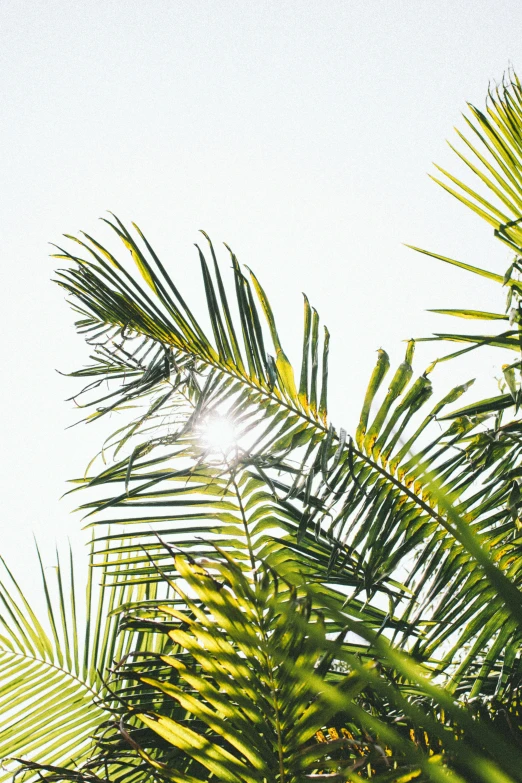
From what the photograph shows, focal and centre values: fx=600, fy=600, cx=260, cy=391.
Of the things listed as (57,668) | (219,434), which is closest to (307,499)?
(219,434)

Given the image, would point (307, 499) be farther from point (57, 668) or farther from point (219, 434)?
point (57, 668)

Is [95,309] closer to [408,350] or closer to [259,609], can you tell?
[408,350]

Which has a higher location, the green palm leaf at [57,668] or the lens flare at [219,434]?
the lens flare at [219,434]

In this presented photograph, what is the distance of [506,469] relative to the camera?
3.45ft

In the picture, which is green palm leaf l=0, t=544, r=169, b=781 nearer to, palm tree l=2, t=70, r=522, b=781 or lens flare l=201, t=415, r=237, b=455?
palm tree l=2, t=70, r=522, b=781

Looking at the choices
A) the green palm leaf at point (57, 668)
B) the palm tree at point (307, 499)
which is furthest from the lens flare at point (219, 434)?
the green palm leaf at point (57, 668)

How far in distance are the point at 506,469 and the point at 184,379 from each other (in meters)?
0.62

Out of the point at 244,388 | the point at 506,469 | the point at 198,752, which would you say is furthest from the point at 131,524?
the point at 506,469

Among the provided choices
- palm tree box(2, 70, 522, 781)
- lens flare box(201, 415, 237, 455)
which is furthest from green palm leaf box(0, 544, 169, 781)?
lens flare box(201, 415, 237, 455)

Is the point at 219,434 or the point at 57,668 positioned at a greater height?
the point at 219,434

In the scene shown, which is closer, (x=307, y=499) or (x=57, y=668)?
(x=307, y=499)

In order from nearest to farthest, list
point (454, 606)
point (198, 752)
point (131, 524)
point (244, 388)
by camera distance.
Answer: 1. point (198, 752)
2. point (454, 606)
3. point (131, 524)
4. point (244, 388)

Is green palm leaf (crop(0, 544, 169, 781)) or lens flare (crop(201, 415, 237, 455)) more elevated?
lens flare (crop(201, 415, 237, 455))

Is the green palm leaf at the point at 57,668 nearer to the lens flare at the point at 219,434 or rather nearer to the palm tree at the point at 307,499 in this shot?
the palm tree at the point at 307,499
